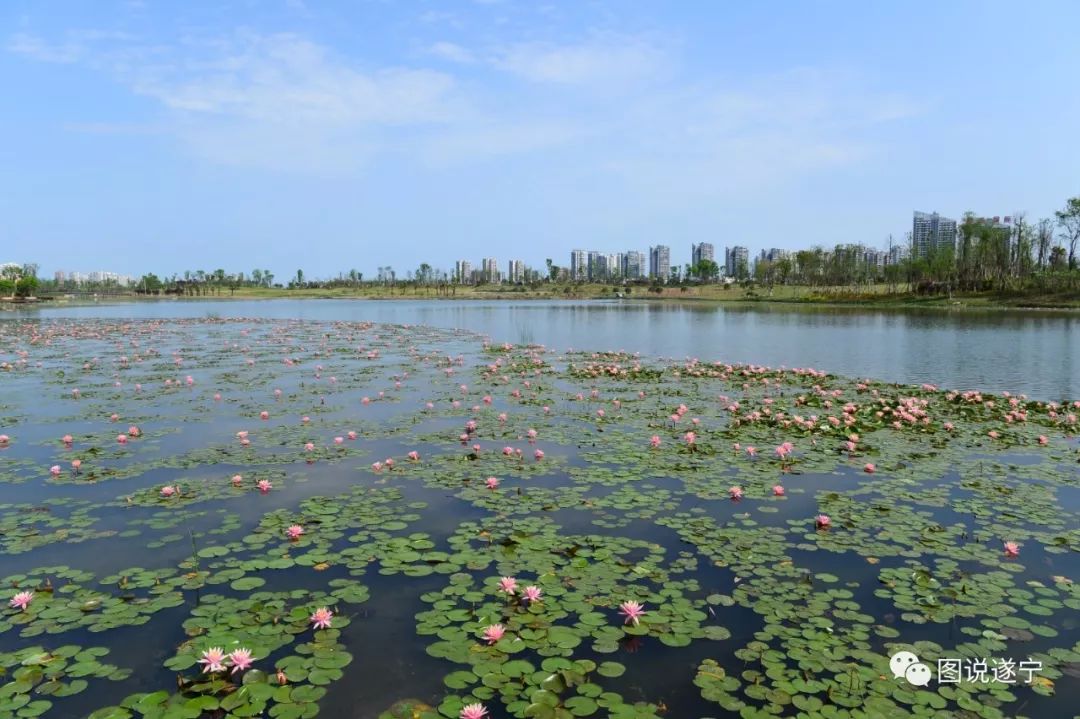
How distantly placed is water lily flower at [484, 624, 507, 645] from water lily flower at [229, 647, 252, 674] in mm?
1365

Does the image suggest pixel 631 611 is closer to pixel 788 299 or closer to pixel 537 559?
pixel 537 559

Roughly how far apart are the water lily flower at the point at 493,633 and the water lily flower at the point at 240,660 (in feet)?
4.48

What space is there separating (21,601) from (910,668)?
5.68 meters

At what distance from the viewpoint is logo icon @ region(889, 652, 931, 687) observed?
362 cm

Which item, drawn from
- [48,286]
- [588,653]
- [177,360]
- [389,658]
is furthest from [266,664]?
[48,286]

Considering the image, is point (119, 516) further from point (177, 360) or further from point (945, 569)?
point (177, 360)

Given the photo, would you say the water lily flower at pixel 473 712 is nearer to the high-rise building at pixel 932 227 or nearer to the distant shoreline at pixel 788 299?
the distant shoreline at pixel 788 299

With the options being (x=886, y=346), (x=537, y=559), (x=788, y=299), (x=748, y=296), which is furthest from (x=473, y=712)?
(x=748, y=296)

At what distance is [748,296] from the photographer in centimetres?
8850

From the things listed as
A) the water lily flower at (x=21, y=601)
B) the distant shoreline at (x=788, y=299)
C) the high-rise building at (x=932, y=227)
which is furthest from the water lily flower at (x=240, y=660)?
the high-rise building at (x=932, y=227)

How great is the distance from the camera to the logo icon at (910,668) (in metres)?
3.62

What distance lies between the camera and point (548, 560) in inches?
201

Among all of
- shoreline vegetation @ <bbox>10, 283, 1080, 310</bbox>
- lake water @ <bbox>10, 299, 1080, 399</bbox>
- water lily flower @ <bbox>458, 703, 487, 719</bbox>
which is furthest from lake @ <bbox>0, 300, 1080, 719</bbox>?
shoreline vegetation @ <bbox>10, 283, 1080, 310</bbox>

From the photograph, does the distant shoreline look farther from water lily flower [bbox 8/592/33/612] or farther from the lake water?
water lily flower [bbox 8/592/33/612]
